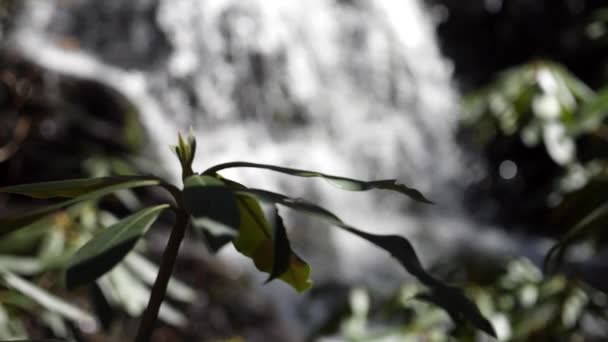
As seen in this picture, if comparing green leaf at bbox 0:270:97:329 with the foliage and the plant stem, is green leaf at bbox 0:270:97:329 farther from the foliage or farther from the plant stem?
the foliage

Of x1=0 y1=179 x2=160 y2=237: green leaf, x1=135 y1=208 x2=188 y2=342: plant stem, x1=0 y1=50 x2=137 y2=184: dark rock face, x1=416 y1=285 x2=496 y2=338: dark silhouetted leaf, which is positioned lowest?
x1=416 y1=285 x2=496 y2=338: dark silhouetted leaf

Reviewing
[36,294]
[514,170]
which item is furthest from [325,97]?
[36,294]

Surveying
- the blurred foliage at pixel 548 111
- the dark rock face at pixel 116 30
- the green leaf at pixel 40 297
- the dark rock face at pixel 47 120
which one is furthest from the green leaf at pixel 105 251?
the dark rock face at pixel 116 30

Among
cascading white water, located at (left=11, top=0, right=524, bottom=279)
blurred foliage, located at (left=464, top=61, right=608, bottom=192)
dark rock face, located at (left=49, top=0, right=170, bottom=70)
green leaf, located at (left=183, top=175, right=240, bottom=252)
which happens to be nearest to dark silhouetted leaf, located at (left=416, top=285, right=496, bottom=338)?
green leaf, located at (left=183, top=175, right=240, bottom=252)

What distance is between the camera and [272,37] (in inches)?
159

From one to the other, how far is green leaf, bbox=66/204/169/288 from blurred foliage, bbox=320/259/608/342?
909 millimetres

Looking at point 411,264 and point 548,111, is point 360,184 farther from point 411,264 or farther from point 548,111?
point 548,111

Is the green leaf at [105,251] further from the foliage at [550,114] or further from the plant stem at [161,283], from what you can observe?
the foliage at [550,114]

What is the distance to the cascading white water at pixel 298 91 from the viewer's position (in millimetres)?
3486

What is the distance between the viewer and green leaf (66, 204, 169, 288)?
A: 1.24ft

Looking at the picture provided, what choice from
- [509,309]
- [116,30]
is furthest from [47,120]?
[509,309]

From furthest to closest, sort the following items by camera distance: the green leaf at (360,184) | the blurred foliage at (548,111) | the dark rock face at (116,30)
→ the dark rock face at (116,30)
the blurred foliage at (548,111)
the green leaf at (360,184)

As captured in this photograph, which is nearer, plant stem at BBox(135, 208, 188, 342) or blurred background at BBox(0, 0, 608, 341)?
plant stem at BBox(135, 208, 188, 342)

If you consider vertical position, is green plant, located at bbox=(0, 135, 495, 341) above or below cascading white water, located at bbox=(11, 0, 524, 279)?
below
